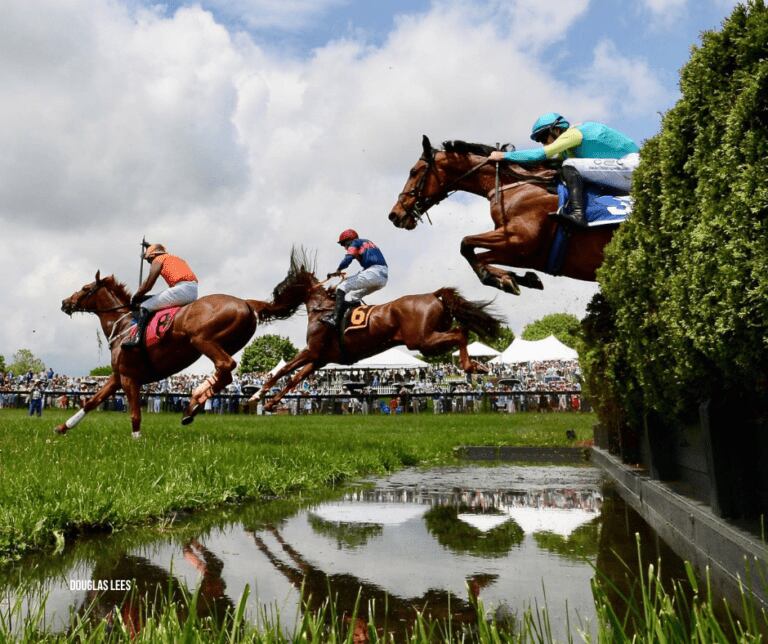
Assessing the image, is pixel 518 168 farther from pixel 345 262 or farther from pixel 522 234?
pixel 345 262

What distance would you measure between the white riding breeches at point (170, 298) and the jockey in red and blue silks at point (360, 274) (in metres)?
2.87

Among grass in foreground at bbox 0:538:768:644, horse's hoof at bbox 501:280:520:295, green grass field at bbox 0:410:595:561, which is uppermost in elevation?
horse's hoof at bbox 501:280:520:295

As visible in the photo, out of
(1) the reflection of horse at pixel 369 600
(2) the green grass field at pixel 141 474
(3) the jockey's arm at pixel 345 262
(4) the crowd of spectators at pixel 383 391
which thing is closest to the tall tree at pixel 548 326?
(4) the crowd of spectators at pixel 383 391

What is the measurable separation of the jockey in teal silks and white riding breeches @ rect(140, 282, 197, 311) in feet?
18.6

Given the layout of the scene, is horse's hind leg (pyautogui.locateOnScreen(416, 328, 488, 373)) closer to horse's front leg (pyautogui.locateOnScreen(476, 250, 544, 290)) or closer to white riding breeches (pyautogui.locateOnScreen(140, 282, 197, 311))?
white riding breeches (pyautogui.locateOnScreen(140, 282, 197, 311))

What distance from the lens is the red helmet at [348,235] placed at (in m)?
13.0

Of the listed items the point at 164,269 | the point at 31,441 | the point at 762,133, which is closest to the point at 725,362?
the point at 762,133

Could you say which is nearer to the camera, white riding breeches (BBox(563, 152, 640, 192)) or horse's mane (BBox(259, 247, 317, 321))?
white riding breeches (BBox(563, 152, 640, 192))

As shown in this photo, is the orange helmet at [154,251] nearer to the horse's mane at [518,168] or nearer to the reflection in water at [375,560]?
the horse's mane at [518,168]

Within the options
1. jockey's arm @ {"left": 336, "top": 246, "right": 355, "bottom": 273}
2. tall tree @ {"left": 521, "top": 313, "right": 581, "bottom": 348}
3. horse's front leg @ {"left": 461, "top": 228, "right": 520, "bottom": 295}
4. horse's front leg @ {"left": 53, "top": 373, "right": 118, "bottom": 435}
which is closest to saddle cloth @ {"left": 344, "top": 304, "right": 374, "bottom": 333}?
jockey's arm @ {"left": 336, "top": 246, "right": 355, "bottom": 273}

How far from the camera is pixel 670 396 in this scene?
4566 millimetres

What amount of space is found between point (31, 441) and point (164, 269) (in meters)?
3.52

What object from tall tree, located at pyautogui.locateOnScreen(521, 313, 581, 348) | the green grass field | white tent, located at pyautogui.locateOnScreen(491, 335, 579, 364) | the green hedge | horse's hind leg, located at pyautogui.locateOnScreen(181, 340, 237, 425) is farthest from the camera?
tall tree, located at pyautogui.locateOnScreen(521, 313, 581, 348)

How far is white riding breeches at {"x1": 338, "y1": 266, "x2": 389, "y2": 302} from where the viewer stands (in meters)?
12.7
